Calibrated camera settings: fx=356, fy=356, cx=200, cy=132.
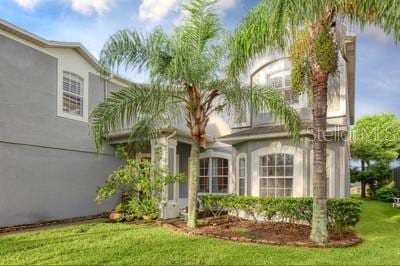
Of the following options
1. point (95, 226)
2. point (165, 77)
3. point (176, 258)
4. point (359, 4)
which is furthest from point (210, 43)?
point (95, 226)

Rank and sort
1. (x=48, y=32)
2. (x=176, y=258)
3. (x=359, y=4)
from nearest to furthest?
1. (x=176, y=258)
2. (x=359, y=4)
3. (x=48, y=32)

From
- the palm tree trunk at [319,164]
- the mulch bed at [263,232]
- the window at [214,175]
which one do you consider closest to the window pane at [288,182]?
the mulch bed at [263,232]

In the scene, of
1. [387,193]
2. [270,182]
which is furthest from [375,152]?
[270,182]

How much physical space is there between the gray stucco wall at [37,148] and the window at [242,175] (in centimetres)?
704

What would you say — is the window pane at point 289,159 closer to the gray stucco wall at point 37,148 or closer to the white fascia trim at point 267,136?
the white fascia trim at point 267,136

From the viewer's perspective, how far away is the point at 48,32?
16.5 m

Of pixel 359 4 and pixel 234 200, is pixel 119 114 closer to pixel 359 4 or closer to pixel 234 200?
pixel 234 200

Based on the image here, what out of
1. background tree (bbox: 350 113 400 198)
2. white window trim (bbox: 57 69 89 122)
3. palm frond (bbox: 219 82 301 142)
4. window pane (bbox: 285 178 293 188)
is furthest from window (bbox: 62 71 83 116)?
background tree (bbox: 350 113 400 198)

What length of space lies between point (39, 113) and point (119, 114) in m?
4.28

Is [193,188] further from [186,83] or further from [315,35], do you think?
[315,35]

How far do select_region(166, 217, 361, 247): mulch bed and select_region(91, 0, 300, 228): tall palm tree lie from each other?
922 mm

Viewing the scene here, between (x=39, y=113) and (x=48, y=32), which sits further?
Answer: (x=48, y=32)

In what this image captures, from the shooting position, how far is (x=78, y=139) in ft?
53.8

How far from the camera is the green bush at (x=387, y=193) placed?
29328 mm
